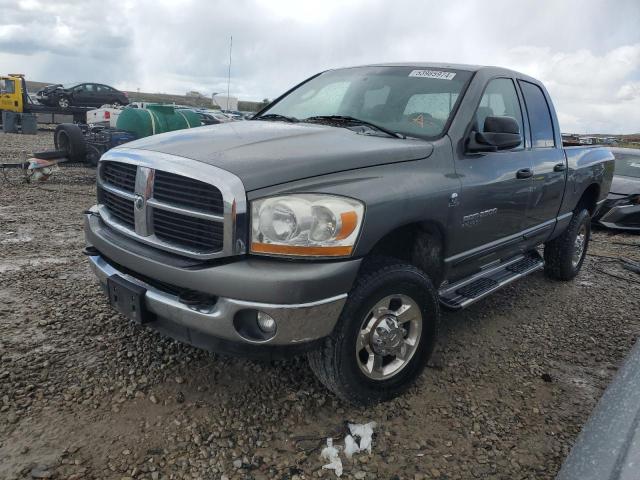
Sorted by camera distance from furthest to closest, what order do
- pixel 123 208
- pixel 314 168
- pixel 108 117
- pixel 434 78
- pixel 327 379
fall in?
pixel 108 117
pixel 434 78
pixel 123 208
pixel 327 379
pixel 314 168

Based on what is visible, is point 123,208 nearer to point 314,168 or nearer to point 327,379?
point 314,168

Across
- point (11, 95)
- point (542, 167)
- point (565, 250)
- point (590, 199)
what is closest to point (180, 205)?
point (542, 167)

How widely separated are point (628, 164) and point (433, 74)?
23.9 feet

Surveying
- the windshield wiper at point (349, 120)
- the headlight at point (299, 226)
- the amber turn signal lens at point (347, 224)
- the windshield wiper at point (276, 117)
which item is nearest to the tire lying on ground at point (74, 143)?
the windshield wiper at point (276, 117)

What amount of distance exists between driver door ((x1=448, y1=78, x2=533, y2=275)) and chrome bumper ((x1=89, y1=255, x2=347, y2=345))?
113 cm

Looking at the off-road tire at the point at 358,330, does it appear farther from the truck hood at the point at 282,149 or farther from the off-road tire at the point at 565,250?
the off-road tire at the point at 565,250

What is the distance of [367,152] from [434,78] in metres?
1.21

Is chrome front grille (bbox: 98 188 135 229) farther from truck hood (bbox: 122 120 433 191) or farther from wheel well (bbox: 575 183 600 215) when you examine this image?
wheel well (bbox: 575 183 600 215)

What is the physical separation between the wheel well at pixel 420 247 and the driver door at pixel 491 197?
0.41 ft

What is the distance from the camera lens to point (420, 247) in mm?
3025

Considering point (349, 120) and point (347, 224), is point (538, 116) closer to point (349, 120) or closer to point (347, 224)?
point (349, 120)

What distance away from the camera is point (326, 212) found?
2.29 metres

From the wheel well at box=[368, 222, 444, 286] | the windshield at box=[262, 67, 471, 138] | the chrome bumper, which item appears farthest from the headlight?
the windshield at box=[262, 67, 471, 138]

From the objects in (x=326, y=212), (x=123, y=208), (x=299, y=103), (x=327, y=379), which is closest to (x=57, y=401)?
(x=123, y=208)
